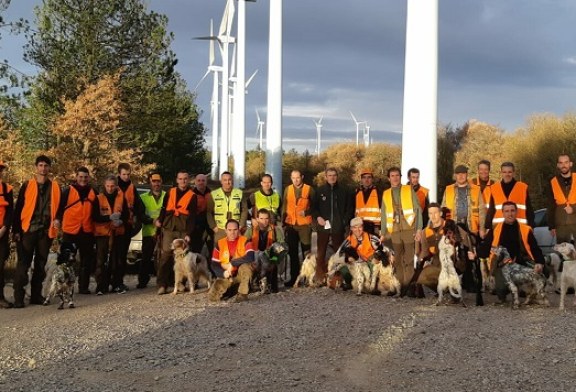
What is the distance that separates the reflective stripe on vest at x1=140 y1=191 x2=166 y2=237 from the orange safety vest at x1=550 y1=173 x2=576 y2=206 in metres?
6.47

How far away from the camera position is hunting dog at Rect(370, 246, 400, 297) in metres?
11.1

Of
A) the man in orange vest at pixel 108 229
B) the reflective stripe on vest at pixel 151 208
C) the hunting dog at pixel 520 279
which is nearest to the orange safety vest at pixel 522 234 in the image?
the hunting dog at pixel 520 279

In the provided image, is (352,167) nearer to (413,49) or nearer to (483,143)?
(483,143)

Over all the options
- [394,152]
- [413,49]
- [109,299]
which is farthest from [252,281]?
[394,152]

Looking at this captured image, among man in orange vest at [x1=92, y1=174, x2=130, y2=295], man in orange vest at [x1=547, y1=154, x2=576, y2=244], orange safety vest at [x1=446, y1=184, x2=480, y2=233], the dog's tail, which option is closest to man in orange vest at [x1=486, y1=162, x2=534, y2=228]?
orange safety vest at [x1=446, y1=184, x2=480, y2=233]

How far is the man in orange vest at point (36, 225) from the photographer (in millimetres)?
10453

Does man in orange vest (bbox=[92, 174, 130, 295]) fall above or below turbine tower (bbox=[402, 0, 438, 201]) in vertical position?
below

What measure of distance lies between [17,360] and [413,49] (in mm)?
10227

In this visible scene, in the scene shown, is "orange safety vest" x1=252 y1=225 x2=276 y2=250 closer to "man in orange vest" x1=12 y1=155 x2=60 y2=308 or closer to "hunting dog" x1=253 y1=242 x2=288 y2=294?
"hunting dog" x1=253 y1=242 x2=288 y2=294

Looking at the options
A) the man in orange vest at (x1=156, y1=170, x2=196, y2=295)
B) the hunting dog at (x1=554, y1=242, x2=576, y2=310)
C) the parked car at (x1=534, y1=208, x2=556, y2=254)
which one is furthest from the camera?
the parked car at (x1=534, y1=208, x2=556, y2=254)

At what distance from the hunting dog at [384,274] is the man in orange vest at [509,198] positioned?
1.61m

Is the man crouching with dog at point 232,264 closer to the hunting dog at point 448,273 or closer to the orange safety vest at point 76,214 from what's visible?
the orange safety vest at point 76,214

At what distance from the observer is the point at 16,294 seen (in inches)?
407

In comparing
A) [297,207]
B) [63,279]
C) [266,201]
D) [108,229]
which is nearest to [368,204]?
[297,207]
